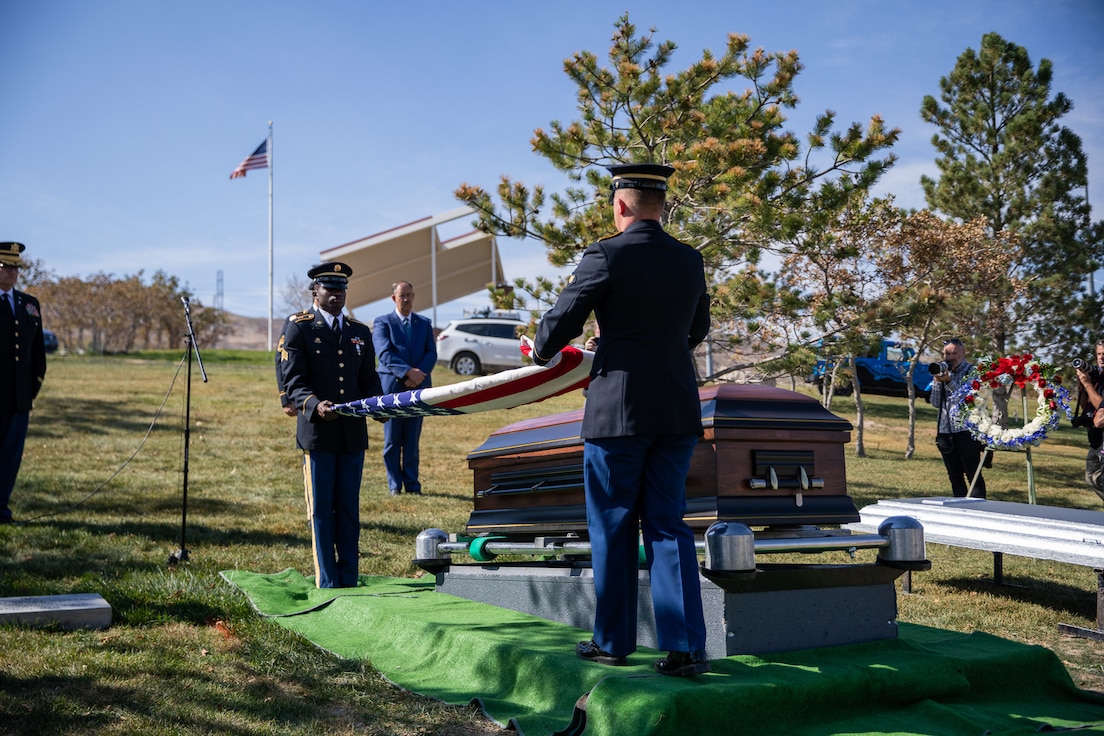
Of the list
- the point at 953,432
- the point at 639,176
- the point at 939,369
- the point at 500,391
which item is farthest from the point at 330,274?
the point at 953,432

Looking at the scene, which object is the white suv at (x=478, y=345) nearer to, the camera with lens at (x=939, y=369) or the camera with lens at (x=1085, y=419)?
the camera with lens at (x=939, y=369)

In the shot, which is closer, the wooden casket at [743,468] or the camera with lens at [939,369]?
the wooden casket at [743,468]

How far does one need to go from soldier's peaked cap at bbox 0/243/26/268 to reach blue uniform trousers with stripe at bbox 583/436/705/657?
587 cm

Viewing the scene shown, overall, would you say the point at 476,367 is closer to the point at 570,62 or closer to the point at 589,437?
the point at 570,62

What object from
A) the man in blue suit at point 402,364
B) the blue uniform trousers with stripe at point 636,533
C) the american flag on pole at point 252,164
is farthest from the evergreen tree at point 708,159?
the american flag on pole at point 252,164

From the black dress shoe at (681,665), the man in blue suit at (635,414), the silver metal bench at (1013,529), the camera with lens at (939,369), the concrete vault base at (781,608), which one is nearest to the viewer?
→ the black dress shoe at (681,665)

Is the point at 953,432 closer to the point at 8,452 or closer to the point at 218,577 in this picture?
the point at 218,577

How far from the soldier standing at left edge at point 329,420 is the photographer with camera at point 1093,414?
21.1 ft

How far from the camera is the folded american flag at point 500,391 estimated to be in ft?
13.7

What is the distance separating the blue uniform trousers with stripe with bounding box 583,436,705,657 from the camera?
3488 millimetres

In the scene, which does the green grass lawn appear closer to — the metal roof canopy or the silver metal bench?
the silver metal bench

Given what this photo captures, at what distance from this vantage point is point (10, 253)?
7465 millimetres

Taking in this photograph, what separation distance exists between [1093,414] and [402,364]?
6.49 meters

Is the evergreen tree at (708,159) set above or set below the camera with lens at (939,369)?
above
